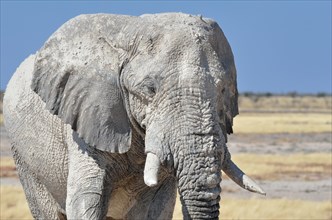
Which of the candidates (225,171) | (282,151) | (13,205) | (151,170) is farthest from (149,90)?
(282,151)

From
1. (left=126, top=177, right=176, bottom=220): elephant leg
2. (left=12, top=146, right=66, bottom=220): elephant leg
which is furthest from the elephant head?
(left=12, top=146, right=66, bottom=220): elephant leg

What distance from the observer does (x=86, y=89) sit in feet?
20.9

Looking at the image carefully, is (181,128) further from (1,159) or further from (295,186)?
(1,159)

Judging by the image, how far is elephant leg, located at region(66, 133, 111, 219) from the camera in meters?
6.39

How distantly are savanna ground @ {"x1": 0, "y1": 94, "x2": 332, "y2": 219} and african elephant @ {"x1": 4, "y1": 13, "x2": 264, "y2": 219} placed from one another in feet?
22.8

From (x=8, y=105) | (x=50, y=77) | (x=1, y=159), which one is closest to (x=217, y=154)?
(x=50, y=77)

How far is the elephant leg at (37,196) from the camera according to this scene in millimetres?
7766

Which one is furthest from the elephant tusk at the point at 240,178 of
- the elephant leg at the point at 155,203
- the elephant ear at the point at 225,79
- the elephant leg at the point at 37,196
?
the elephant leg at the point at 37,196

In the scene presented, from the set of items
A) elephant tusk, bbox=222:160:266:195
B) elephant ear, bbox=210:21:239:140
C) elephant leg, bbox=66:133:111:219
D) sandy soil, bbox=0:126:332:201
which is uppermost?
elephant ear, bbox=210:21:239:140

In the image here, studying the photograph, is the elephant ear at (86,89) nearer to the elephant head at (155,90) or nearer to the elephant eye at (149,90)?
the elephant head at (155,90)

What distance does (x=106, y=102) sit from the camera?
6.22m

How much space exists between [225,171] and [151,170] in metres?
0.53

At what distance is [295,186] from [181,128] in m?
18.4

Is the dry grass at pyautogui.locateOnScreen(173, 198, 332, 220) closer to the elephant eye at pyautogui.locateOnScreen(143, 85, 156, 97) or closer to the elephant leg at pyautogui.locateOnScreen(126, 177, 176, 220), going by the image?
the elephant leg at pyautogui.locateOnScreen(126, 177, 176, 220)
